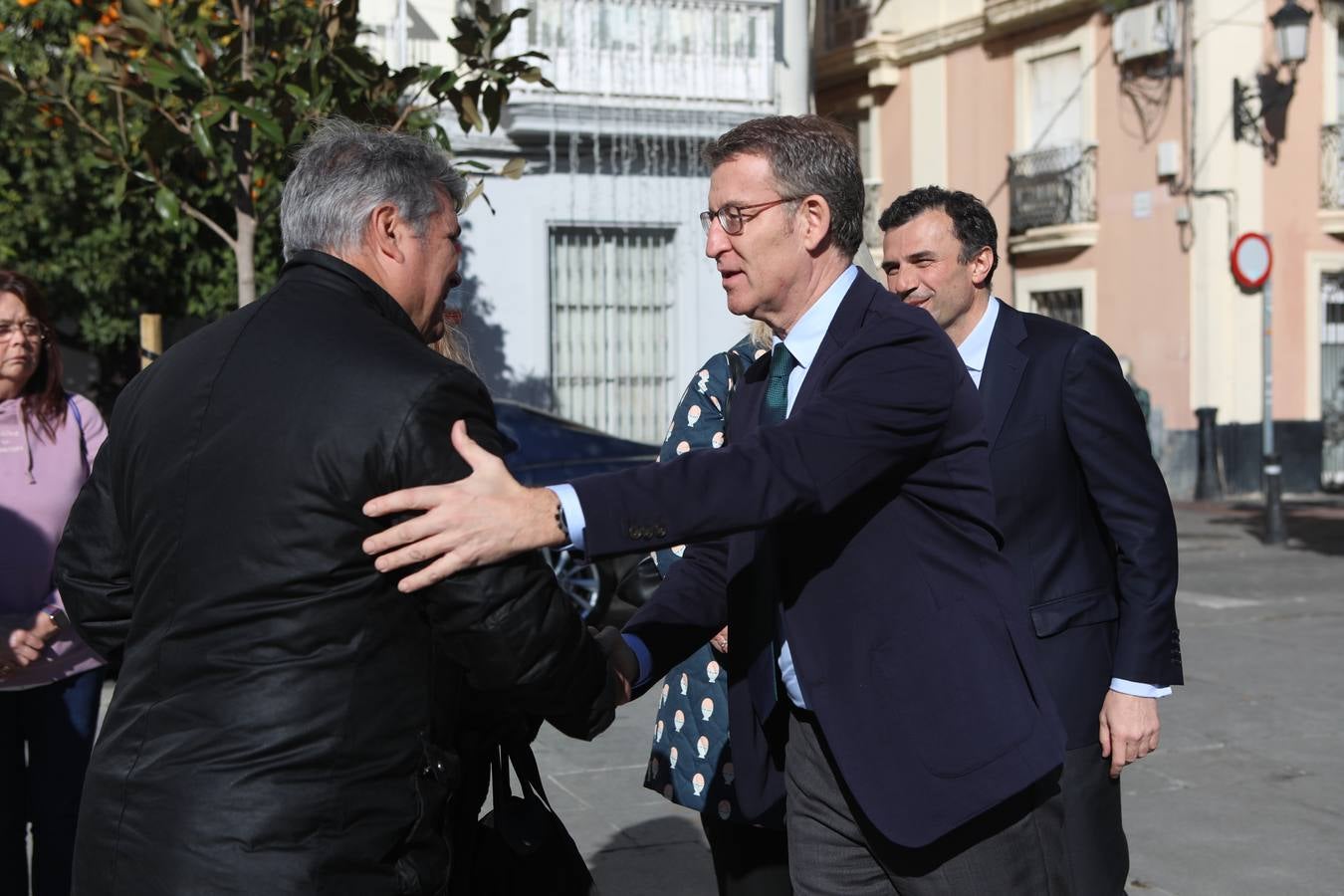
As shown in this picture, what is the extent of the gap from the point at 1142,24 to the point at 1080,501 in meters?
19.8

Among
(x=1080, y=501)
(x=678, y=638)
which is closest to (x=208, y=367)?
(x=678, y=638)

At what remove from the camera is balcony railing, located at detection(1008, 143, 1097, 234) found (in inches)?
899

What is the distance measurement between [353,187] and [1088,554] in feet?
6.25

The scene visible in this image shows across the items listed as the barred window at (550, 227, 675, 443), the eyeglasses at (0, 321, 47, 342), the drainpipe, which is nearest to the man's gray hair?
the eyeglasses at (0, 321, 47, 342)

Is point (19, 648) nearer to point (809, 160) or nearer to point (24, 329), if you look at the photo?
point (24, 329)

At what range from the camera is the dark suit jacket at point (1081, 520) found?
3428 mm

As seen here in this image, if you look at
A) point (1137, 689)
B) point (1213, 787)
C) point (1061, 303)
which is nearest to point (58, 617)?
point (1137, 689)

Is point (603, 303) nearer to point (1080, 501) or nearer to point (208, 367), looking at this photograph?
point (1080, 501)

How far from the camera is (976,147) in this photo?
81.6 feet

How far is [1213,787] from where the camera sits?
20.9 ft

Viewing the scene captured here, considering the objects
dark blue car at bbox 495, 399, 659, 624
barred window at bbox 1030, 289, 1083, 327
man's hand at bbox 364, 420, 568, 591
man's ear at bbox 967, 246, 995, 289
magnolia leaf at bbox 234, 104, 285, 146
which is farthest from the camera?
barred window at bbox 1030, 289, 1083, 327

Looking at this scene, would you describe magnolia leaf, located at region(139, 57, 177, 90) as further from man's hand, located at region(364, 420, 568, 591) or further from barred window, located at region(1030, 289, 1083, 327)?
barred window, located at region(1030, 289, 1083, 327)

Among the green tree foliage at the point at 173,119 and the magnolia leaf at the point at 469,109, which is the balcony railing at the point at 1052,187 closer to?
the green tree foliage at the point at 173,119

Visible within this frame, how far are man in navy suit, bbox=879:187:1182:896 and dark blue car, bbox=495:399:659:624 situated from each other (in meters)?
6.54
